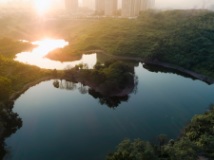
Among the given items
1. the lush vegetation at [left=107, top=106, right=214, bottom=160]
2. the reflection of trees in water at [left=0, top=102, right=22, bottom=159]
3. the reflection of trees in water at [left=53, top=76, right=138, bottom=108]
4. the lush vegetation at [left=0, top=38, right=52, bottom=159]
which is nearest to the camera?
the lush vegetation at [left=107, top=106, right=214, bottom=160]

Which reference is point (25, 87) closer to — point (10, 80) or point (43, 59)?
point (10, 80)

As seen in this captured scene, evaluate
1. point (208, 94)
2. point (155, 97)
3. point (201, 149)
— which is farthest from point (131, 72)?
point (201, 149)

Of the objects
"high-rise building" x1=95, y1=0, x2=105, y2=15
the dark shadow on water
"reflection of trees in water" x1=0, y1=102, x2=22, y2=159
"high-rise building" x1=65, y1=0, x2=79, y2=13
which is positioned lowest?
"reflection of trees in water" x1=0, y1=102, x2=22, y2=159

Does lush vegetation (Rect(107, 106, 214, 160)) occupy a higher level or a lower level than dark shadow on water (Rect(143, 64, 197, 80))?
lower

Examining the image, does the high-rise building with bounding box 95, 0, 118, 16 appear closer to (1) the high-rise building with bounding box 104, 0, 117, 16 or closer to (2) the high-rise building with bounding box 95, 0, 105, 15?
(1) the high-rise building with bounding box 104, 0, 117, 16

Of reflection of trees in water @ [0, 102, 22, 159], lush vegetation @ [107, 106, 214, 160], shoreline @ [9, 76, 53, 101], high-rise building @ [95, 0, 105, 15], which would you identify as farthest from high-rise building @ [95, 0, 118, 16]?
lush vegetation @ [107, 106, 214, 160]

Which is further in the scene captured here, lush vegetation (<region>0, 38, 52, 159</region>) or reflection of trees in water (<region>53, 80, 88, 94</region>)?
reflection of trees in water (<region>53, 80, 88, 94</region>)

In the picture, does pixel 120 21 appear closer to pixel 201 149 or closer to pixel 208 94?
pixel 208 94

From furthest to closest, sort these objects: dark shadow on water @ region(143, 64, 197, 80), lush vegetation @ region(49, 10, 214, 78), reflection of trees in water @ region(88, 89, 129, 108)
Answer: lush vegetation @ region(49, 10, 214, 78) < dark shadow on water @ region(143, 64, 197, 80) < reflection of trees in water @ region(88, 89, 129, 108)
